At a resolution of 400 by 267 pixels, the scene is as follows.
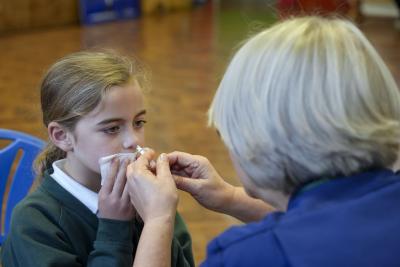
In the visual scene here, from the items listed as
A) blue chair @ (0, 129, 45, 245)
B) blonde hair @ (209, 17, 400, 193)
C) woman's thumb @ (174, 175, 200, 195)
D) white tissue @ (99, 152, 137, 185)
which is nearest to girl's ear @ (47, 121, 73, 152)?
white tissue @ (99, 152, 137, 185)

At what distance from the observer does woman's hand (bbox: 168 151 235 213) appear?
3.85 ft

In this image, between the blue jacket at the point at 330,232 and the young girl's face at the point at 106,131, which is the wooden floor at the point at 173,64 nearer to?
the young girl's face at the point at 106,131

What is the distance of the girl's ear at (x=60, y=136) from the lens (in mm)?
1160

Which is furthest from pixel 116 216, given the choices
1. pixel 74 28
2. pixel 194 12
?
pixel 194 12

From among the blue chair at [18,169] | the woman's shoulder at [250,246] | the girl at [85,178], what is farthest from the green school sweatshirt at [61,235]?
the blue chair at [18,169]

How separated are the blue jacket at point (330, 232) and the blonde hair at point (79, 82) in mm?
467

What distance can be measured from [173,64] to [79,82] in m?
4.03

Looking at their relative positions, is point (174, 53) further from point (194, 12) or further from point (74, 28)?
point (194, 12)

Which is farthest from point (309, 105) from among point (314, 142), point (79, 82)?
point (79, 82)

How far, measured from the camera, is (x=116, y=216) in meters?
1.02

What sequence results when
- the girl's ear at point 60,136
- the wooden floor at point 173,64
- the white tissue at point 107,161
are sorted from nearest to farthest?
the white tissue at point 107,161 → the girl's ear at point 60,136 → the wooden floor at point 173,64

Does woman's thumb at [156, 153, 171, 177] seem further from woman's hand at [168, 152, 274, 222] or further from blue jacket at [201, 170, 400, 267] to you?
blue jacket at [201, 170, 400, 267]

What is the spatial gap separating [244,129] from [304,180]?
0.11m

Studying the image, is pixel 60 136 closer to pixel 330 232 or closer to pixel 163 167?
pixel 163 167
